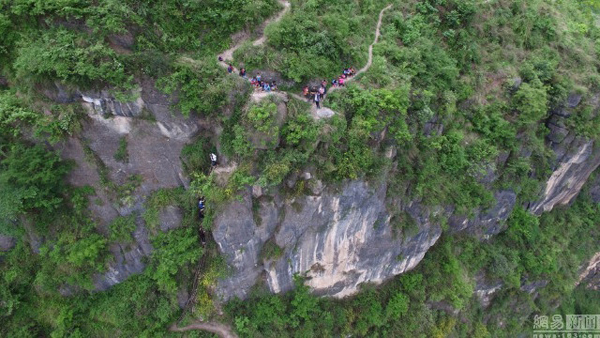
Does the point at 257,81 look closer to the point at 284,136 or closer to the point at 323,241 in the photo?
the point at 284,136

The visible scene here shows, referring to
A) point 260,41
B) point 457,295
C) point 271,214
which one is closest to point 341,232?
point 271,214

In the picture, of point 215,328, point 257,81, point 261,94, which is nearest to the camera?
point 261,94

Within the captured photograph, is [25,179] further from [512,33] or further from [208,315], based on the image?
[512,33]

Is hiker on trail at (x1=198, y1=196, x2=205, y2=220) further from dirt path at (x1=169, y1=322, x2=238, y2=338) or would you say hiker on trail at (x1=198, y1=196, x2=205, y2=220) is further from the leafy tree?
dirt path at (x1=169, y1=322, x2=238, y2=338)

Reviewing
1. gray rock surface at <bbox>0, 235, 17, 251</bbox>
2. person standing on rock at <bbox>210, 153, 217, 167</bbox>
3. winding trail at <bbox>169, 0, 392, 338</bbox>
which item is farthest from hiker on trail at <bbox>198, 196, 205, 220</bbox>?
gray rock surface at <bbox>0, 235, 17, 251</bbox>

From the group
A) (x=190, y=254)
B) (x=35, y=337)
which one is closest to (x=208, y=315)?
(x=190, y=254)

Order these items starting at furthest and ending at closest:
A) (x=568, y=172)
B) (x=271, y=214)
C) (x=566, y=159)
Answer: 1. (x=568, y=172)
2. (x=566, y=159)
3. (x=271, y=214)

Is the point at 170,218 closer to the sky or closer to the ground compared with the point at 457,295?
closer to the sky

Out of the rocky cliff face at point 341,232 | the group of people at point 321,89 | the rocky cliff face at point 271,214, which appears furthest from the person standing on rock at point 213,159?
the group of people at point 321,89

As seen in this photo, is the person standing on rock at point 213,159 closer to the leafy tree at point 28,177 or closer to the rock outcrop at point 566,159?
the leafy tree at point 28,177
